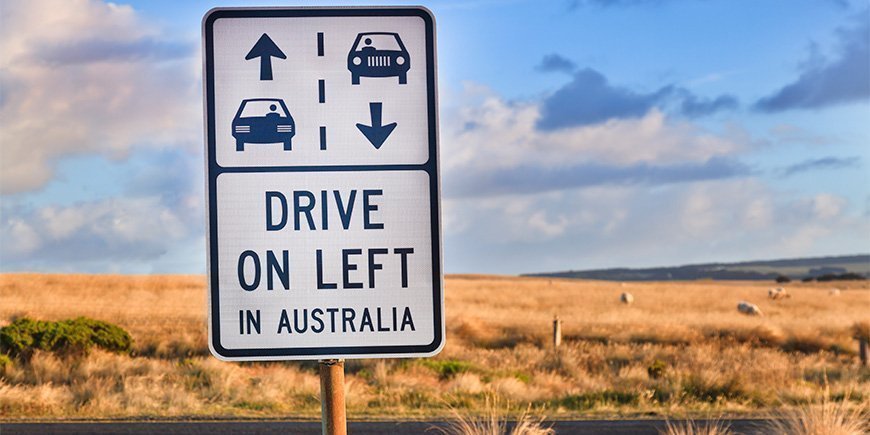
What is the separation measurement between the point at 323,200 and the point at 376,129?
25cm

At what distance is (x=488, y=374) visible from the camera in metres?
22.0

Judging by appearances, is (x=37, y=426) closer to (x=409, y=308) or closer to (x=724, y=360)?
(x=409, y=308)

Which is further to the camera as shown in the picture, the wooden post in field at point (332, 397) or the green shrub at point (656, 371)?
the green shrub at point (656, 371)

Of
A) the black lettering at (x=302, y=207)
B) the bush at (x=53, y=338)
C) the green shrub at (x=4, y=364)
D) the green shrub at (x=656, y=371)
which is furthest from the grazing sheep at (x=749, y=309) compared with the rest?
the black lettering at (x=302, y=207)

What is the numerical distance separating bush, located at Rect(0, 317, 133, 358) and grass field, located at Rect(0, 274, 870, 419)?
0.45m

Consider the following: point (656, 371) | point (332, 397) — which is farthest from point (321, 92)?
point (656, 371)

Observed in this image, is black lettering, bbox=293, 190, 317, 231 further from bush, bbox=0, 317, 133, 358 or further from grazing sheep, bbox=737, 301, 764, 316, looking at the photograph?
grazing sheep, bbox=737, 301, 764, 316

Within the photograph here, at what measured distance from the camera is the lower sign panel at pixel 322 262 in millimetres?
2725

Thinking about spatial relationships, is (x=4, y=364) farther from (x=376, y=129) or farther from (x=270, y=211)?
(x=376, y=129)

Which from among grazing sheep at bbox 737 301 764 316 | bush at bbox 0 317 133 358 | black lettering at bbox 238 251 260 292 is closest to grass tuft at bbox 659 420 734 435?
black lettering at bbox 238 251 260 292

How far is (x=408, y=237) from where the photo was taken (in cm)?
274

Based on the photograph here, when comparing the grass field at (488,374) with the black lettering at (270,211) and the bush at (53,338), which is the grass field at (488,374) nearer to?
the bush at (53,338)

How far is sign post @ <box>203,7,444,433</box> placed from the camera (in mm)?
2727

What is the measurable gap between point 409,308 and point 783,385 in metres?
18.8
